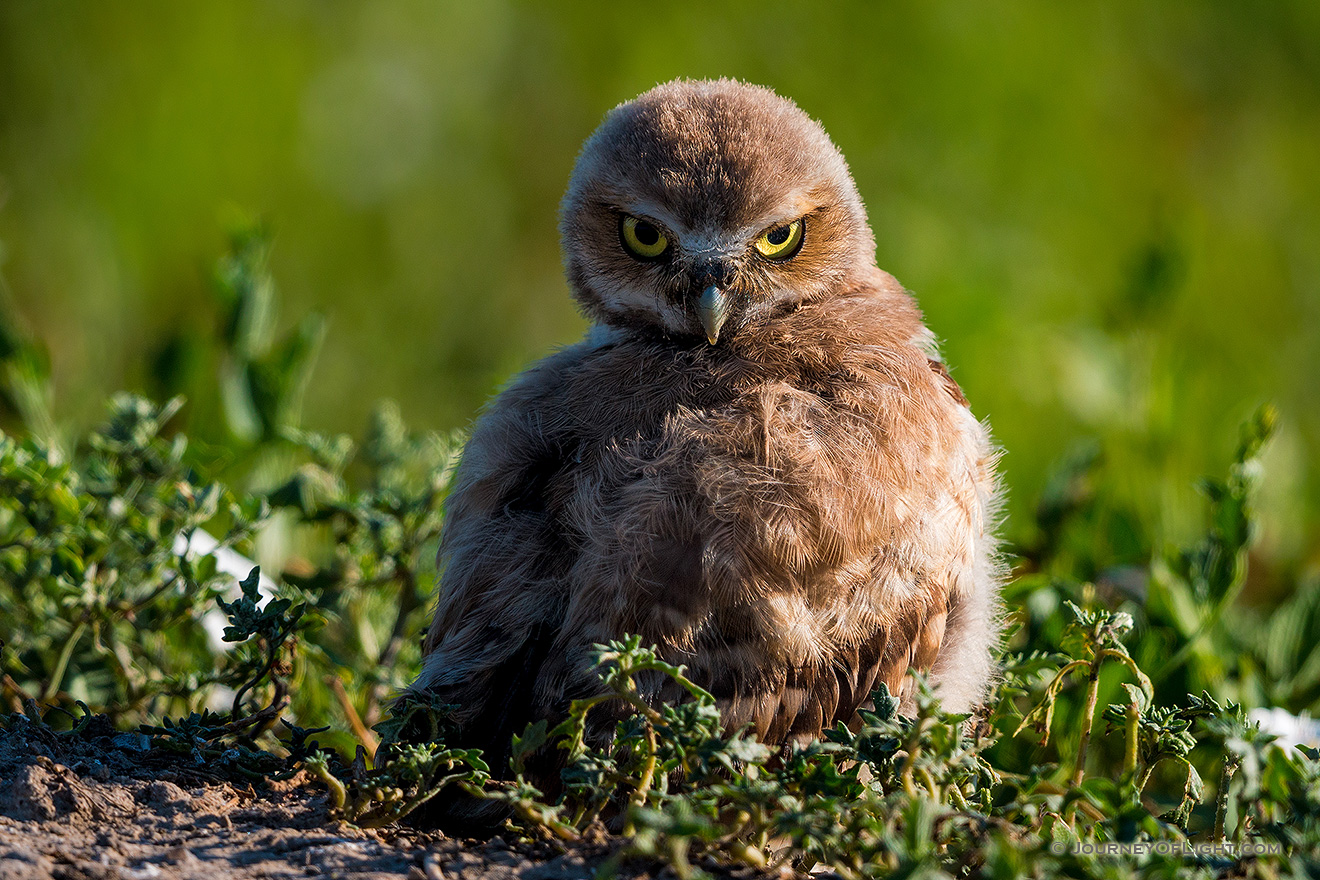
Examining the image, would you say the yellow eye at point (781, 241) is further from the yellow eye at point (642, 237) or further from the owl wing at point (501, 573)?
the owl wing at point (501, 573)

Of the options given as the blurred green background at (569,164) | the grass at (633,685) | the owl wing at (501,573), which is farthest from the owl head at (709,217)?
the blurred green background at (569,164)

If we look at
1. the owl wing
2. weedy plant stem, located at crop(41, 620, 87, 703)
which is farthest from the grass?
the owl wing

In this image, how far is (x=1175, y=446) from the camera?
5.09 metres

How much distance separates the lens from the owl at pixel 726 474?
9.16 feet

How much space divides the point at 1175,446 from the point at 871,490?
9.02ft

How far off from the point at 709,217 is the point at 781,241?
0.25 metres

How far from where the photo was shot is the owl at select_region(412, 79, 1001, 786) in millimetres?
2791

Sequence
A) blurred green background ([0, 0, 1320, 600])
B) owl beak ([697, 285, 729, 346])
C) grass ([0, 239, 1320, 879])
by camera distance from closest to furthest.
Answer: grass ([0, 239, 1320, 879]) → owl beak ([697, 285, 729, 346]) → blurred green background ([0, 0, 1320, 600])

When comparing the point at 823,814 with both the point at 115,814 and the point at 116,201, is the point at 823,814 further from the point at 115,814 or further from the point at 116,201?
the point at 116,201

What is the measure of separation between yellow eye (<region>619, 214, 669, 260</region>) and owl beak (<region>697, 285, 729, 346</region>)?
0.86 feet

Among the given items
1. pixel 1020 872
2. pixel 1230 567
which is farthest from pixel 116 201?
pixel 1020 872

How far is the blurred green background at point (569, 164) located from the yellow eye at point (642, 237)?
2.55m

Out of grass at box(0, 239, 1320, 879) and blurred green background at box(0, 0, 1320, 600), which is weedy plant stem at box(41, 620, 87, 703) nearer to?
grass at box(0, 239, 1320, 879)

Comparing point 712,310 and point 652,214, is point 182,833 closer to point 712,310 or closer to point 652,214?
point 712,310
